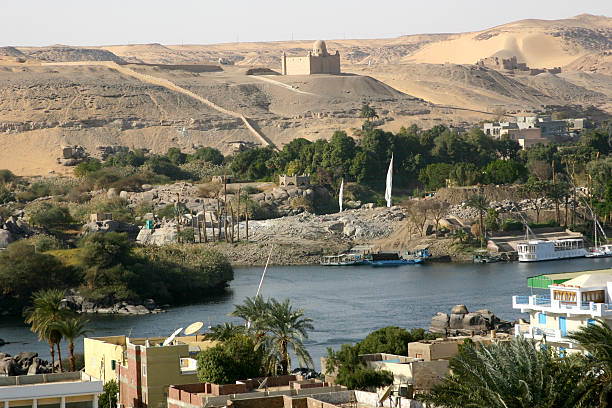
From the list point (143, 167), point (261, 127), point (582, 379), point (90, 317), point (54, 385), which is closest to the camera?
point (582, 379)

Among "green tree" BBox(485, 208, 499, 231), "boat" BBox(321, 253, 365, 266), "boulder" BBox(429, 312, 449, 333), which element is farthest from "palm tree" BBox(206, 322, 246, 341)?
"green tree" BBox(485, 208, 499, 231)

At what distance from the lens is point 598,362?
1853cm

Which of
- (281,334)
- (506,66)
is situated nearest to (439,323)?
(281,334)

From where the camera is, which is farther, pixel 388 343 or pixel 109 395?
pixel 388 343

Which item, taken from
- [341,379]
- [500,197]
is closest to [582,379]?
[341,379]

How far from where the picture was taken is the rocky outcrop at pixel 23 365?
34.2 m

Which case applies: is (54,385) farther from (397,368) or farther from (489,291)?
(489,291)

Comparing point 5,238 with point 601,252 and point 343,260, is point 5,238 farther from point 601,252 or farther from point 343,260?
point 601,252

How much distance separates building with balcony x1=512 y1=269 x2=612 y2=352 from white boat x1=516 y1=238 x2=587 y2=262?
47.5 m

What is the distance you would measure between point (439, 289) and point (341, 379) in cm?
3290

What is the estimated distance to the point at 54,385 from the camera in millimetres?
20094

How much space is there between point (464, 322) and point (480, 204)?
3552 cm

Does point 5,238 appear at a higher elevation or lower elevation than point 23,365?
→ lower

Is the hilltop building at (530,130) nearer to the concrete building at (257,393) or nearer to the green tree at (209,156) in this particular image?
the green tree at (209,156)
